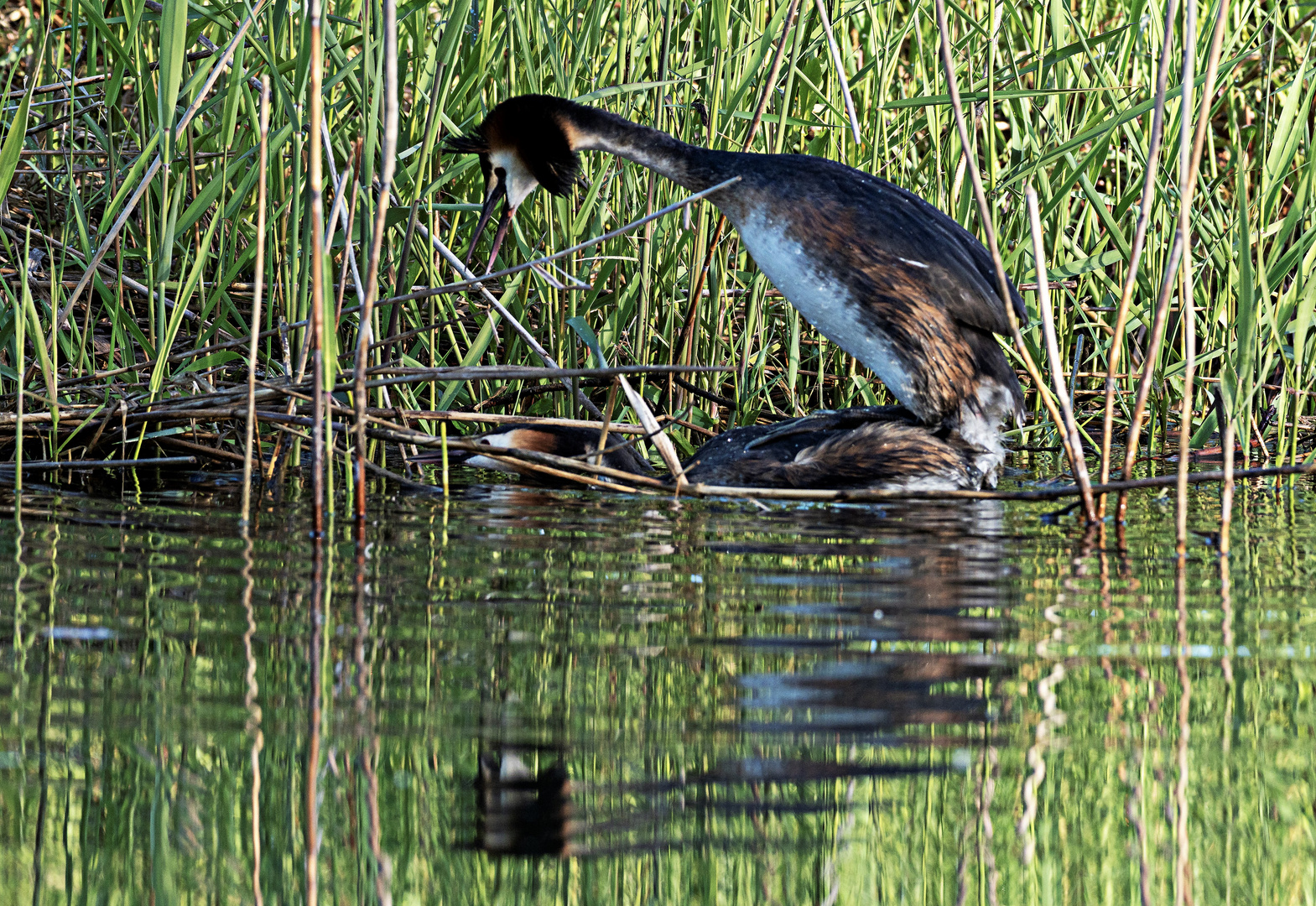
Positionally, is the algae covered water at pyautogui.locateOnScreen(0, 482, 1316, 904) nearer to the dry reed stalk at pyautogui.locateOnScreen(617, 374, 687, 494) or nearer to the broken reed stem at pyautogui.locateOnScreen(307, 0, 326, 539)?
the broken reed stem at pyautogui.locateOnScreen(307, 0, 326, 539)

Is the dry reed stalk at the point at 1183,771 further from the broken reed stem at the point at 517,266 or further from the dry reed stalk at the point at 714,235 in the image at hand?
the dry reed stalk at the point at 714,235

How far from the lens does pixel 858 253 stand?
4117 millimetres

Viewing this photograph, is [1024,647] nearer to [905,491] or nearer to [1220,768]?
[1220,768]

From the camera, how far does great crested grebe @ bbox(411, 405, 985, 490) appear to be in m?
3.97

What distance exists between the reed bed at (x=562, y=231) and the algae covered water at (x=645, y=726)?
69cm

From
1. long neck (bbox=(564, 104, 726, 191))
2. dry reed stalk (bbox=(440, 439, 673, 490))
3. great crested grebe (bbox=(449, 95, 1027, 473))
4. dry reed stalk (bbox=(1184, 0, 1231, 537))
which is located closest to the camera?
dry reed stalk (bbox=(1184, 0, 1231, 537))

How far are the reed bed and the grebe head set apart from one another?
0.08 metres

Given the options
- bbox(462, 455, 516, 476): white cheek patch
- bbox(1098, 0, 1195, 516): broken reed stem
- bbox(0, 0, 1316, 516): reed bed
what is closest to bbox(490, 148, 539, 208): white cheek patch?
bbox(0, 0, 1316, 516): reed bed

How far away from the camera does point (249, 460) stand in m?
3.06

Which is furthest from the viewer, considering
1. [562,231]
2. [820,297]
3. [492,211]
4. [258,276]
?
[562,231]

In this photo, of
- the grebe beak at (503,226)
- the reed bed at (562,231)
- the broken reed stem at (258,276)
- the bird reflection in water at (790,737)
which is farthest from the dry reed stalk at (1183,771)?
the grebe beak at (503,226)

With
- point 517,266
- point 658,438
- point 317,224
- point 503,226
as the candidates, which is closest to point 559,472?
point 658,438

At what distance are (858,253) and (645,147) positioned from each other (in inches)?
27.1

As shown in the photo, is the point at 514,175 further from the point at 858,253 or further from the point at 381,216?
the point at 381,216
